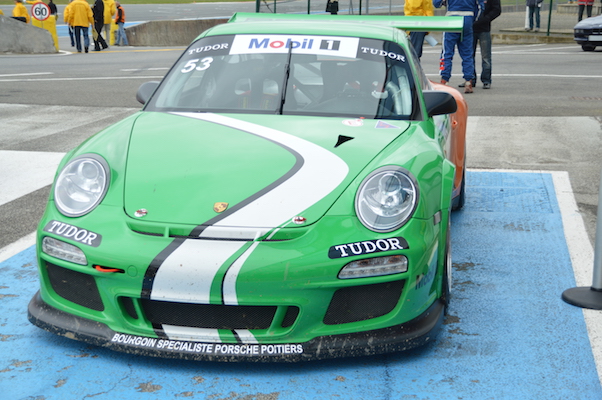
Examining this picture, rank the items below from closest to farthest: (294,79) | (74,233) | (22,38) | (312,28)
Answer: (74,233) < (294,79) < (312,28) < (22,38)

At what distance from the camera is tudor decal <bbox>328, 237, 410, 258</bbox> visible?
2.96 meters

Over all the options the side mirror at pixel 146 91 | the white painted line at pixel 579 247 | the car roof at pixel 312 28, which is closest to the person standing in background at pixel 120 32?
the white painted line at pixel 579 247

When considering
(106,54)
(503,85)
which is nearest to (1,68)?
(106,54)

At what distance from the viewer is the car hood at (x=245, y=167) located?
309 cm

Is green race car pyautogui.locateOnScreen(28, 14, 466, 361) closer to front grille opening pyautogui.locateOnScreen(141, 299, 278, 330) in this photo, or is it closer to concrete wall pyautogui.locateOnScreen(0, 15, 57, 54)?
front grille opening pyautogui.locateOnScreen(141, 299, 278, 330)

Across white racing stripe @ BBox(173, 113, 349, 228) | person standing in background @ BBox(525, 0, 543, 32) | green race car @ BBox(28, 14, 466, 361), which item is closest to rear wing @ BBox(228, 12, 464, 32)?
green race car @ BBox(28, 14, 466, 361)

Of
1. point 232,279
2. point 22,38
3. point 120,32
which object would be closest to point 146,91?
point 232,279

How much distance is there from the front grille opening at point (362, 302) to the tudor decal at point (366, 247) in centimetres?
14

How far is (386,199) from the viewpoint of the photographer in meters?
3.18

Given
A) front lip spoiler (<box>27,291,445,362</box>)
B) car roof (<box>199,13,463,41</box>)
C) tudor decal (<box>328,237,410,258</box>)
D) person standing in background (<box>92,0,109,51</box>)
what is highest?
car roof (<box>199,13,463,41</box>)

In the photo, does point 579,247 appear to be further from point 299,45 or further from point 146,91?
point 146,91

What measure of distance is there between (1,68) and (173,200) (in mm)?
15442

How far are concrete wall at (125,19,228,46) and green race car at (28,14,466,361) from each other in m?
25.2

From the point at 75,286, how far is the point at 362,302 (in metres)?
1.18
